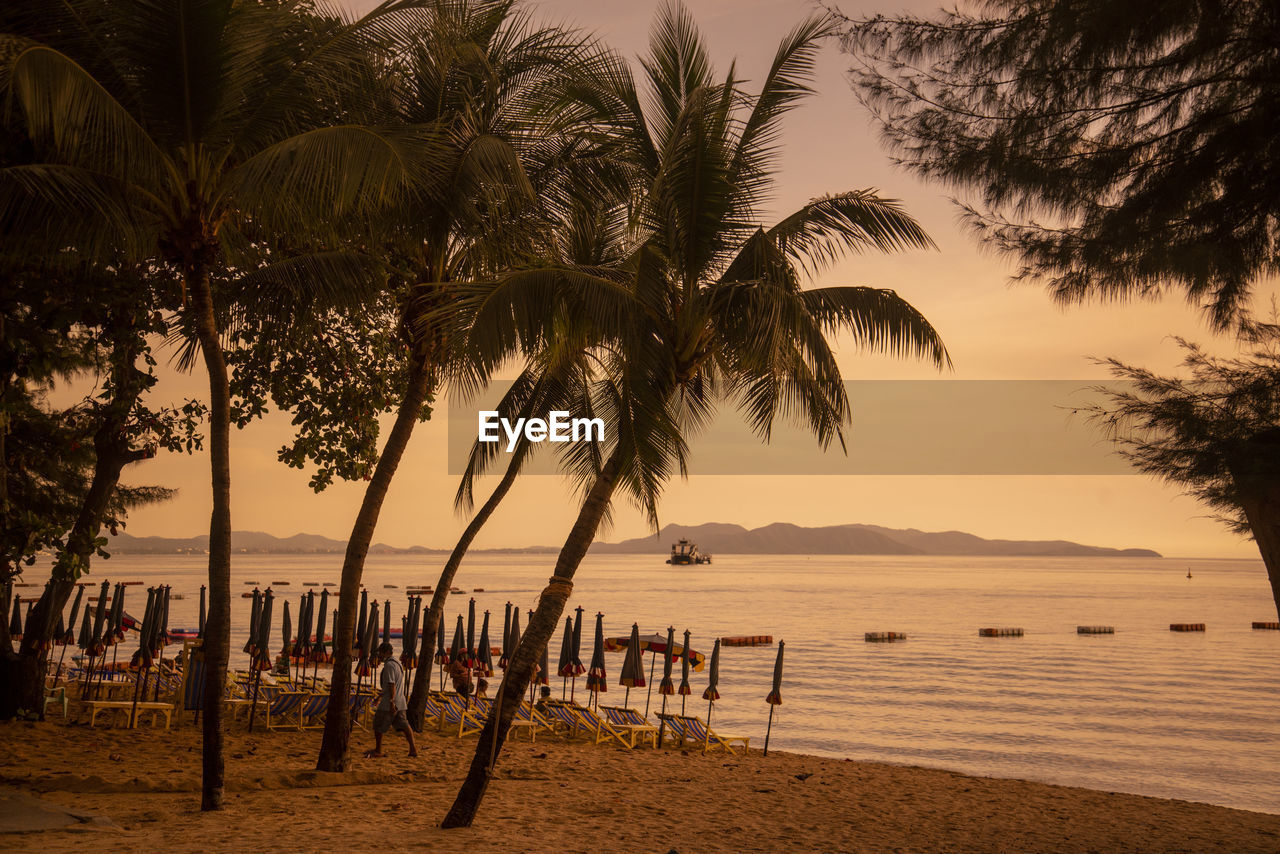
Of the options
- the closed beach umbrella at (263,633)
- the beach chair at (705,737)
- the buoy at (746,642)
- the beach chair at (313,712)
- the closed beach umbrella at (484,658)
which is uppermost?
the closed beach umbrella at (263,633)

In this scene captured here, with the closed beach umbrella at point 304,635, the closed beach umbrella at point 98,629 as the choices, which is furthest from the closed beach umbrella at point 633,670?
the closed beach umbrella at point 98,629

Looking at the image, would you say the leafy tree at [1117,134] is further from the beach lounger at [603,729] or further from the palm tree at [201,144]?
the beach lounger at [603,729]

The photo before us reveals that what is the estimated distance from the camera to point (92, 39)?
7746mm

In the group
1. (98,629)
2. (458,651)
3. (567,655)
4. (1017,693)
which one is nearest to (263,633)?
(98,629)

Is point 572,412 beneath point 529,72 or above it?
beneath

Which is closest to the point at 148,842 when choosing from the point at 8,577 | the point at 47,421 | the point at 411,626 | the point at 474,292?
the point at 8,577

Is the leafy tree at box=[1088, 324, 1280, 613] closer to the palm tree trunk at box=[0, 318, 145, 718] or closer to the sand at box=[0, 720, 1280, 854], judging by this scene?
the sand at box=[0, 720, 1280, 854]

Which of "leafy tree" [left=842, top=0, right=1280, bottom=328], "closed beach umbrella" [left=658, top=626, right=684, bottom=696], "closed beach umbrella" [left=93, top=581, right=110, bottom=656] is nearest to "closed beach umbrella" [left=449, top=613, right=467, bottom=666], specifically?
"closed beach umbrella" [left=658, top=626, right=684, bottom=696]

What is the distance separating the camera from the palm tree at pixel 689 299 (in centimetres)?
805

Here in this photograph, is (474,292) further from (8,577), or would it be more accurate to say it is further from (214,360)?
(8,577)

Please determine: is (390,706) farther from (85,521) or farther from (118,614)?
(118,614)

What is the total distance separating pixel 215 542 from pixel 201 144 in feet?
11.1

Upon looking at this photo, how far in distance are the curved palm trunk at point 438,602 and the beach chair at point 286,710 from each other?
5.36 feet

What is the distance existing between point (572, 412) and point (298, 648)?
7456mm
